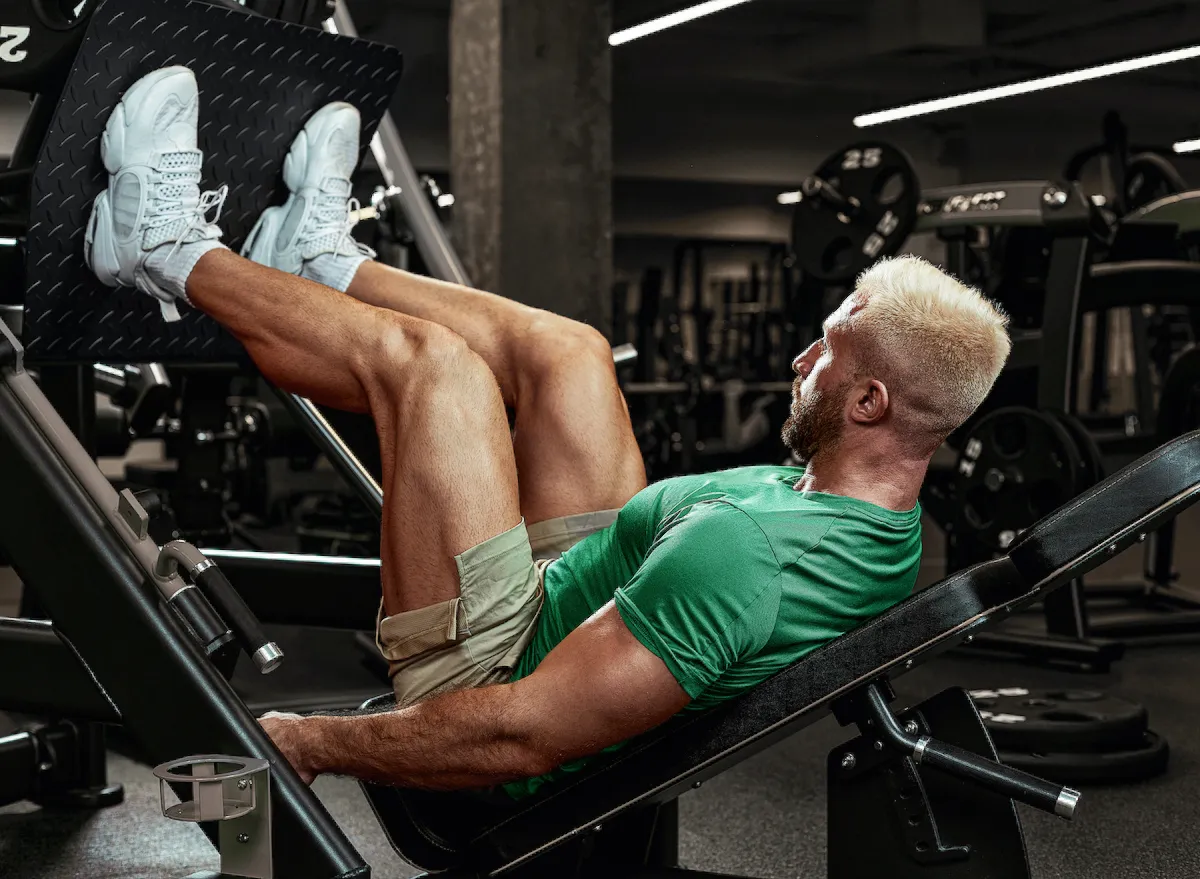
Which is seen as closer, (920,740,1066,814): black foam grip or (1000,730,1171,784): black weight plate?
(920,740,1066,814): black foam grip

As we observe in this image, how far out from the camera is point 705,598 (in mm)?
1205

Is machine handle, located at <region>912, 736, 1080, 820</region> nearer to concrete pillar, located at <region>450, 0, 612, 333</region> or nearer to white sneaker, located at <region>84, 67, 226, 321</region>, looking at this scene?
white sneaker, located at <region>84, 67, 226, 321</region>

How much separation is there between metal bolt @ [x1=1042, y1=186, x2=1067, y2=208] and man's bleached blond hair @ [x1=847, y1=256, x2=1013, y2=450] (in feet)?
8.41

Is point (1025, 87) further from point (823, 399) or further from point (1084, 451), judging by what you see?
point (823, 399)

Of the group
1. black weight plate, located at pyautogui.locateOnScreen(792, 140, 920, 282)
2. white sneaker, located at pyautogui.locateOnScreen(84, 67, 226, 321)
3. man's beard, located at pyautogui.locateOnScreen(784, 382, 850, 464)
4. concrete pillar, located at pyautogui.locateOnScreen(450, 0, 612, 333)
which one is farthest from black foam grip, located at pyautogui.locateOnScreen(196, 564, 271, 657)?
concrete pillar, located at pyautogui.locateOnScreen(450, 0, 612, 333)

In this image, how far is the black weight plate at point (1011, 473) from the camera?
11.3ft

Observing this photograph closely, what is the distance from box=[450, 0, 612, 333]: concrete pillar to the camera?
455cm

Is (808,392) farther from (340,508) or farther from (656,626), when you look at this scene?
(340,508)

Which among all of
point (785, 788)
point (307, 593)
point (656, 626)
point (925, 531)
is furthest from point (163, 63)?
point (925, 531)

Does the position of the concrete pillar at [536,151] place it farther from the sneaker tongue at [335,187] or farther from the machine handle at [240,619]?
the machine handle at [240,619]

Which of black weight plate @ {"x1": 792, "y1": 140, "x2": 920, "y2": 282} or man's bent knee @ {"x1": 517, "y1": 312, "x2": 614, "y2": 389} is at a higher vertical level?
black weight plate @ {"x1": 792, "y1": 140, "x2": 920, "y2": 282}

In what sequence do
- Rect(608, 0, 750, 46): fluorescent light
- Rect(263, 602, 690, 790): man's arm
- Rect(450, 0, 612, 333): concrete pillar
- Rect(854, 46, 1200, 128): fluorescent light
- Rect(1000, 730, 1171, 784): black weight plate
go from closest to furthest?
Rect(263, 602, 690, 790): man's arm, Rect(1000, 730, 1171, 784): black weight plate, Rect(450, 0, 612, 333): concrete pillar, Rect(608, 0, 750, 46): fluorescent light, Rect(854, 46, 1200, 128): fluorescent light

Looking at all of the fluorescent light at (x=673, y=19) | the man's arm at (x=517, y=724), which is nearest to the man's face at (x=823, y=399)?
the man's arm at (x=517, y=724)

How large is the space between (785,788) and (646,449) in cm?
351
